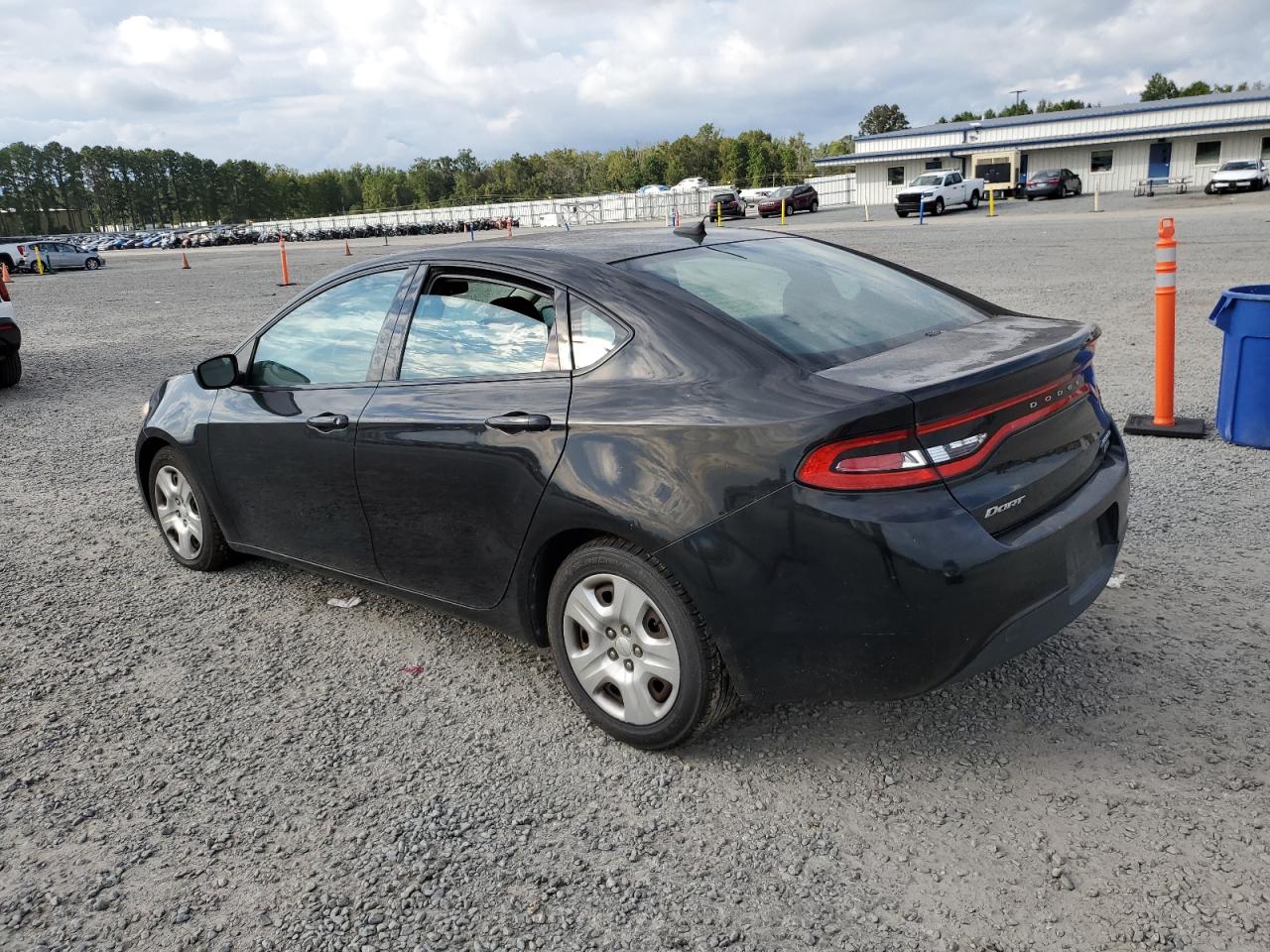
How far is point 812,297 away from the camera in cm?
347

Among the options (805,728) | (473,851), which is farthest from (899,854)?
(473,851)

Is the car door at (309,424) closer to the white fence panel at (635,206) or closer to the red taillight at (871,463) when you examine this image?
the red taillight at (871,463)

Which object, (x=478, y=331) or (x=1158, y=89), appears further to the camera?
(x=1158, y=89)

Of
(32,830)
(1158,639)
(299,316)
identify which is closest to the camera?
(32,830)

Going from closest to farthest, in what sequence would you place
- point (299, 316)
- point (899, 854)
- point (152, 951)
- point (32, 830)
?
point (152, 951), point (899, 854), point (32, 830), point (299, 316)

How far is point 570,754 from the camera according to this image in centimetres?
324

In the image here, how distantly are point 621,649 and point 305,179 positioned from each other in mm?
189657

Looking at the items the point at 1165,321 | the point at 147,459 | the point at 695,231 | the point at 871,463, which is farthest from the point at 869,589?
the point at 1165,321

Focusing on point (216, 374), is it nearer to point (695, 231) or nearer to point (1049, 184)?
point (695, 231)

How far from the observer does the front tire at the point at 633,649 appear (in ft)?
9.50

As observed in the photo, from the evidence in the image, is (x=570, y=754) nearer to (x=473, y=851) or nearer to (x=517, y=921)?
(x=473, y=851)

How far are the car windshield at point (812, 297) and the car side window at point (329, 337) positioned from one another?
1121mm

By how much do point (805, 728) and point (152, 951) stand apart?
197 cm

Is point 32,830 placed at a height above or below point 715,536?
below
